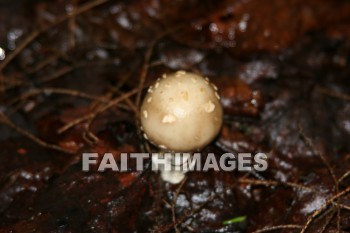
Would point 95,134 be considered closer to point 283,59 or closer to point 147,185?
point 147,185

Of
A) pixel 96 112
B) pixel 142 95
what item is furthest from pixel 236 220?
pixel 96 112

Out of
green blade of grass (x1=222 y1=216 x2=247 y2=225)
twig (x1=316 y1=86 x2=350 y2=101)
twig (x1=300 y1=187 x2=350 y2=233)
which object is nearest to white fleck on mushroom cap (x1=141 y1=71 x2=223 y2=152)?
green blade of grass (x1=222 y1=216 x2=247 y2=225)

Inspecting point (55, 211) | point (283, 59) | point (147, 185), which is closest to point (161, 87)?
point (147, 185)

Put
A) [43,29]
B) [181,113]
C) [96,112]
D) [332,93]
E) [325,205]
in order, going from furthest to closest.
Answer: [43,29] < [332,93] < [96,112] < [325,205] < [181,113]

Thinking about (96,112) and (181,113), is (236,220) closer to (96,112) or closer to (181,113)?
(181,113)

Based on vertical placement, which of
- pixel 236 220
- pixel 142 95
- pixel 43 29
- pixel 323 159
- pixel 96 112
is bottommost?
pixel 236 220

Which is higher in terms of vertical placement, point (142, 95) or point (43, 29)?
point (43, 29)

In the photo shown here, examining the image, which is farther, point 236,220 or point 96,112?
point 96,112
